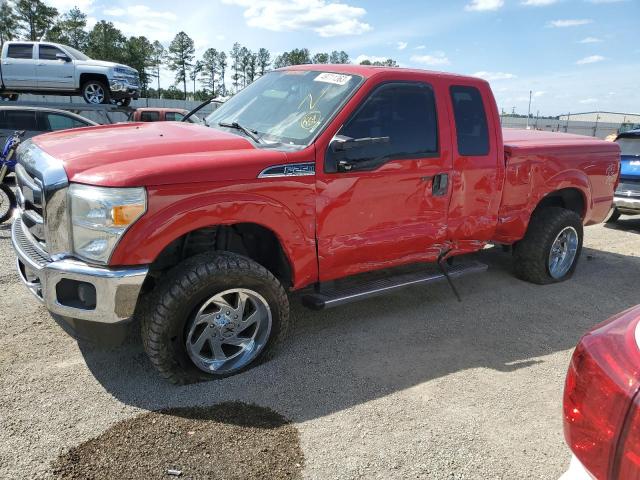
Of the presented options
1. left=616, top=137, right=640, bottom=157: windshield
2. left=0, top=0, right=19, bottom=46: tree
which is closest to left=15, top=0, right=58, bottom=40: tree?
left=0, top=0, right=19, bottom=46: tree

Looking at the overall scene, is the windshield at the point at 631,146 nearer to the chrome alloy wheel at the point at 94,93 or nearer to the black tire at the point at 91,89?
the black tire at the point at 91,89

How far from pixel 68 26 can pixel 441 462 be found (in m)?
67.7

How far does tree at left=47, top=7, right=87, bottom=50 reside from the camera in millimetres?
56022

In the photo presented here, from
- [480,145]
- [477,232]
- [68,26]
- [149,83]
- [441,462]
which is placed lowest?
[441,462]

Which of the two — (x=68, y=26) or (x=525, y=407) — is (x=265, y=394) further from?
(x=68, y=26)

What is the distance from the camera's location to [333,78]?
3984 millimetres

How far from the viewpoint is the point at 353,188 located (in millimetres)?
3646

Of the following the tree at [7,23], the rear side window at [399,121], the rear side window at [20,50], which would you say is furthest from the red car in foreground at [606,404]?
the tree at [7,23]

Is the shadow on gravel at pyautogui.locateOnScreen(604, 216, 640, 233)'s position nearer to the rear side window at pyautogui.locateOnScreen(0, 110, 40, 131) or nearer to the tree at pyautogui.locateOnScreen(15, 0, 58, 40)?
the rear side window at pyautogui.locateOnScreen(0, 110, 40, 131)


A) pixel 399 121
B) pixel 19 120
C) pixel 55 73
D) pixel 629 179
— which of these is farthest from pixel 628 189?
pixel 55 73

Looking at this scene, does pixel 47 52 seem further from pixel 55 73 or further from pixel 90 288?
pixel 90 288

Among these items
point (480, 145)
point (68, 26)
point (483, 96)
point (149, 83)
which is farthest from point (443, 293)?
point (149, 83)

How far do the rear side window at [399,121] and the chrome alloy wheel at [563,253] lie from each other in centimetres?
237

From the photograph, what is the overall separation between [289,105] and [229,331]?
1.80 metres
